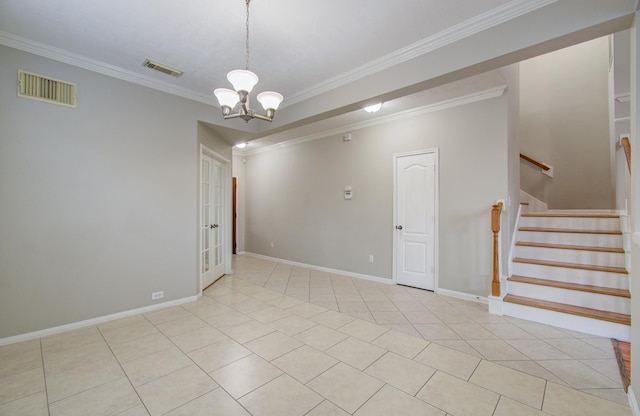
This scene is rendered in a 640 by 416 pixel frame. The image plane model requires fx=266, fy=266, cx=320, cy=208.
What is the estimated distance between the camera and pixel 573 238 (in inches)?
143

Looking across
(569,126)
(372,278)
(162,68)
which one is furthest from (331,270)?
Answer: (569,126)

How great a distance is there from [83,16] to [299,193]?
430cm

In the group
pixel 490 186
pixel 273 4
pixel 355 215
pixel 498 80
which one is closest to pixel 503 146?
pixel 490 186

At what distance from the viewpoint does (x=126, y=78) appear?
3.17 m

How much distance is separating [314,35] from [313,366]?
2.92 meters

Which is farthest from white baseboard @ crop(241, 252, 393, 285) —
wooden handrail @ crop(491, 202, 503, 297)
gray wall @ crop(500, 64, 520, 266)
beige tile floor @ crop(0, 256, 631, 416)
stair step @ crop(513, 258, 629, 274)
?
stair step @ crop(513, 258, 629, 274)

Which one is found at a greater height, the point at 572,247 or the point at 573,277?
the point at 572,247

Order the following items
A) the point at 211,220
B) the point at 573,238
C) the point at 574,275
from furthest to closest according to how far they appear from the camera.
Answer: the point at 211,220 → the point at 573,238 → the point at 574,275

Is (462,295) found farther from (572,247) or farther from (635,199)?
(635,199)

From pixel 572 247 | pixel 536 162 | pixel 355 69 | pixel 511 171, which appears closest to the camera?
pixel 355 69

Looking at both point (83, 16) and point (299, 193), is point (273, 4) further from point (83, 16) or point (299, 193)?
point (299, 193)

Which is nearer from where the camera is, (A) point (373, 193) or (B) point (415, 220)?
(B) point (415, 220)

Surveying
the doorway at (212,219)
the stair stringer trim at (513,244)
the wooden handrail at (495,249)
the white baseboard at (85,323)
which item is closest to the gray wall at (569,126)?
the stair stringer trim at (513,244)

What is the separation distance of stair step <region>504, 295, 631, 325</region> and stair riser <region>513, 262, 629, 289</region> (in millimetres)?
392
